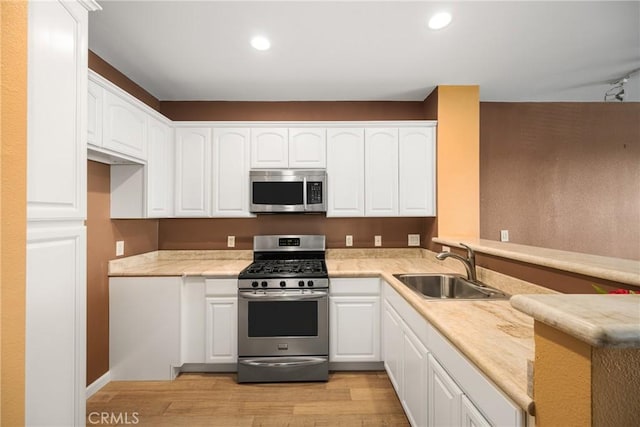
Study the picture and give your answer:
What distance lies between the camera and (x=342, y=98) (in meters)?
3.35

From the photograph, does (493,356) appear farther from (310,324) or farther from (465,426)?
(310,324)

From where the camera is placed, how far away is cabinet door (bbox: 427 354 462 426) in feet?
4.04

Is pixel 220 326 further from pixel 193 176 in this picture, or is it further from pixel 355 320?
pixel 193 176

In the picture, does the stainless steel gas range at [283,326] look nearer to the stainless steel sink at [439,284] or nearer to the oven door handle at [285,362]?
the oven door handle at [285,362]

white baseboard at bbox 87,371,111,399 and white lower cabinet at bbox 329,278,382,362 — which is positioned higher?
white lower cabinet at bbox 329,278,382,362

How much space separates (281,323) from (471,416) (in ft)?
5.68

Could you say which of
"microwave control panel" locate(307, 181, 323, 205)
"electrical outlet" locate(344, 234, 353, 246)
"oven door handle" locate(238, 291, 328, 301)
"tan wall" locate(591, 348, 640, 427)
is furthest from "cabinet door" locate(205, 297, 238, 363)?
"tan wall" locate(591, 348, 640, 427)

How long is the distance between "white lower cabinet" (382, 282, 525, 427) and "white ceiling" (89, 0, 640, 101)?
185cm

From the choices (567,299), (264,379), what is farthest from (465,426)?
(264,379)

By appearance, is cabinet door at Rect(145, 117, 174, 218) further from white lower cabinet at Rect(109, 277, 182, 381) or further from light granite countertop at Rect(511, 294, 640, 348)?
light granite countertop at Rect(511, 294, 640, 348)

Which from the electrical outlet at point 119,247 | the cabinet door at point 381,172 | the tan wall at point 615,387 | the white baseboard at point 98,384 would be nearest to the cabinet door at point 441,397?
the tan wall at point 615,387

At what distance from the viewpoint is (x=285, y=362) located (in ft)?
8.41

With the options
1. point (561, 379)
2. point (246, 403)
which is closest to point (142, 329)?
point (246, 403)

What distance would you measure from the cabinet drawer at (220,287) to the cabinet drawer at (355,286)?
32.9 inches
